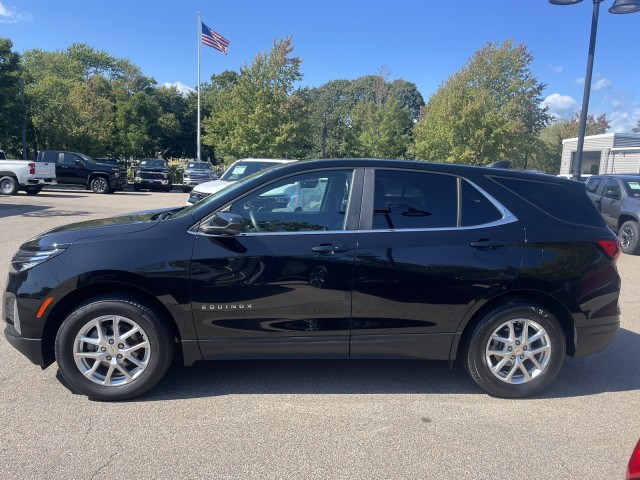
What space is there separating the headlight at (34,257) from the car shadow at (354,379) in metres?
1.21

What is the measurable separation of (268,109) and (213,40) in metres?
6.10

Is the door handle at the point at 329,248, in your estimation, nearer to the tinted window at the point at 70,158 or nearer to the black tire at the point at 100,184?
the black tire at the point at 100,184

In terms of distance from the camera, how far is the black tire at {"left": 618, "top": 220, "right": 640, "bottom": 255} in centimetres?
1048

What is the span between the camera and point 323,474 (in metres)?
2.75

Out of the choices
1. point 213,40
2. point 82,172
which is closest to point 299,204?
point 82,172

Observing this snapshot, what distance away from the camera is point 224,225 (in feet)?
11.2

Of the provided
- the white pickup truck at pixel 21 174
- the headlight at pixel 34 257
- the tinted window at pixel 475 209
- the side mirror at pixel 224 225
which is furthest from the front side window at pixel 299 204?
the white pickup truck at pixel 21 174

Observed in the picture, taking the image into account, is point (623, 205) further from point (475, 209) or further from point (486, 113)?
point (486, 113)

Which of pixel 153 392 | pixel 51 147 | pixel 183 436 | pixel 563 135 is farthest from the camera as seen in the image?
pixel 563 135

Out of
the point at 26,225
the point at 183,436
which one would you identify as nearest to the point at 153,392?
the point at 183,436

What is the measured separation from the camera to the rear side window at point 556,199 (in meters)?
3.87

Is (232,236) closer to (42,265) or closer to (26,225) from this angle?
(42,265)

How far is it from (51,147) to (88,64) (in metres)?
36.2

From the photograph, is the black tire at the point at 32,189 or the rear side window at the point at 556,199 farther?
the black tire at the point at 32,189
